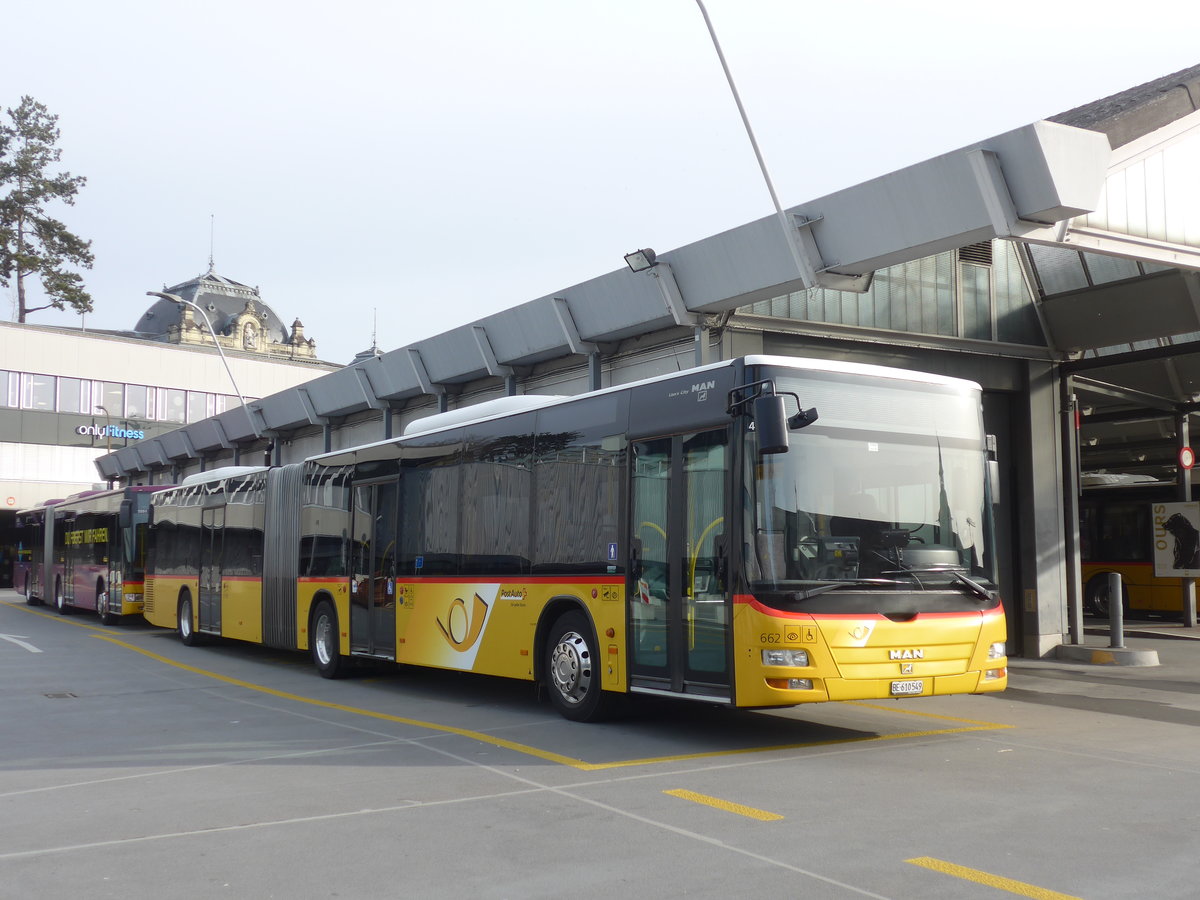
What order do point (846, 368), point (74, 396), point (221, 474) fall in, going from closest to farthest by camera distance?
point (846, 368) < point (221, 474) < point (74, 396)

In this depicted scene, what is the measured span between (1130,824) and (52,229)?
60.3 metres

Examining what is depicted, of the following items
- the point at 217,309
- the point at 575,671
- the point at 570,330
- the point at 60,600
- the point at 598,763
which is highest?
the point at 217,309

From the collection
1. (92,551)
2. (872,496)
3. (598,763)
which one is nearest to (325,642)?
(598,763)

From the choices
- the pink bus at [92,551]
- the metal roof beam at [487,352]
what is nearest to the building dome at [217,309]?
the pink bus at [92,551]

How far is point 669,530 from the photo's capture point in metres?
10.3

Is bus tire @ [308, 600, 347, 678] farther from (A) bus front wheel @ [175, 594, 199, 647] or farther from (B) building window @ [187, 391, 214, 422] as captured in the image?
(B) building window @ [187, 391, 214, 422]

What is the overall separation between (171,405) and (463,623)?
56525mm

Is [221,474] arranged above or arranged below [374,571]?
above

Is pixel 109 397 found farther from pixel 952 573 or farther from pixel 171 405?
pixel 952 573

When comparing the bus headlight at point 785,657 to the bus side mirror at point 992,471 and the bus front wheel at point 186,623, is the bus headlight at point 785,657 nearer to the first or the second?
the bus side mirror at point 992,471

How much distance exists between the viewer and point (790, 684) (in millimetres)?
9297

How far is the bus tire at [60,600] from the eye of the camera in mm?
32844

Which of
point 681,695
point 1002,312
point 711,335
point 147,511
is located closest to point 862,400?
point 681,695

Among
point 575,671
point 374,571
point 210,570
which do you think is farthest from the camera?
point 210,570
